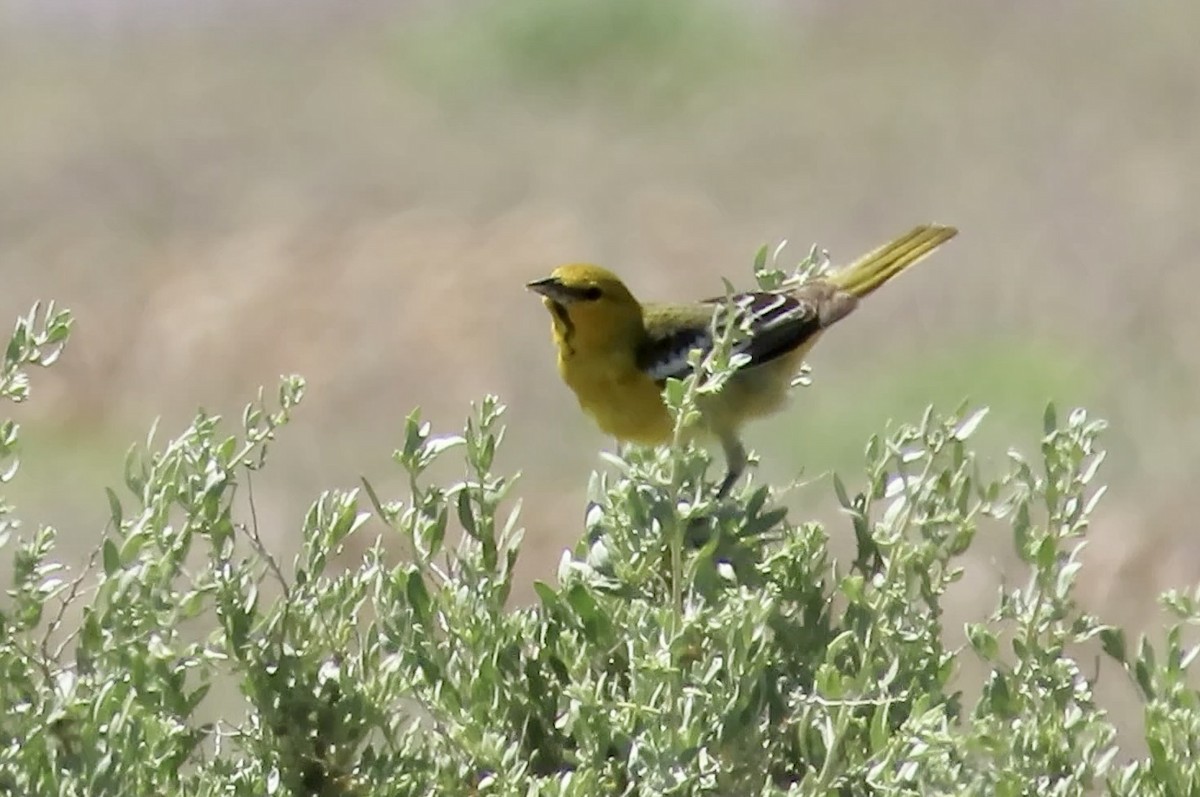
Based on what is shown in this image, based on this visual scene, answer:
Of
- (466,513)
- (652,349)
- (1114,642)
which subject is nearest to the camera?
(1114,642)

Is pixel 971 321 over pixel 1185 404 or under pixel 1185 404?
over

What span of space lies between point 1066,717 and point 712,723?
44cm

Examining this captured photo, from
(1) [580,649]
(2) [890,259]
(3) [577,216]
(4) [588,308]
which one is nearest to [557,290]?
(4) [588,308]

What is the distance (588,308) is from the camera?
4.11 meters

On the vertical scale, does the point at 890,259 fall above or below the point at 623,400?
above

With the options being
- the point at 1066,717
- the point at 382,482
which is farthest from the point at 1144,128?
the point at 1066,717

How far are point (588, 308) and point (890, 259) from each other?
918 mm

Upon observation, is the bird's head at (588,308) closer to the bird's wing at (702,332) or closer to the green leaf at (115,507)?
the bird's wing at (702,332)

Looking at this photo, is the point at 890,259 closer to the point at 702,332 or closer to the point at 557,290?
the point at 702,332

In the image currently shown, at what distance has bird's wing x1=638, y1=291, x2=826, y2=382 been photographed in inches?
158

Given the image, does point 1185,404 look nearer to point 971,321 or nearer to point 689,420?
point 971,321

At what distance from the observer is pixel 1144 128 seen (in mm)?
12805

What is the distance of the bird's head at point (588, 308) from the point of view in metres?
4.08

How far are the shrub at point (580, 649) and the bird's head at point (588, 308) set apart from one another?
1.54 metres
